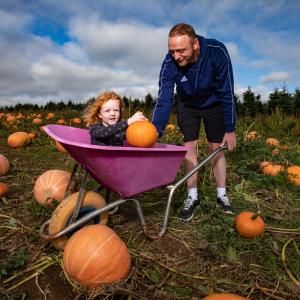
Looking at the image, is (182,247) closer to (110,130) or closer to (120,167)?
(120,167)

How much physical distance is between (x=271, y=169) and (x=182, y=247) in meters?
2.55

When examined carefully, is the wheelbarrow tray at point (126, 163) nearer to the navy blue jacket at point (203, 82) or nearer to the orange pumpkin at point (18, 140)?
the navy blue jacket at point (203, 82)

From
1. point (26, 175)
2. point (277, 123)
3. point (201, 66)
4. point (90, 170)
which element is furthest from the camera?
point (277, 123)

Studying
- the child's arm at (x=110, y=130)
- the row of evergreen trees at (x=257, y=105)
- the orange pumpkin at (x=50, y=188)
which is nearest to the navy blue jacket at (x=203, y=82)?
the child's arm at (x=110, y=130)

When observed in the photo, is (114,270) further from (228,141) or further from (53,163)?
(53,163)

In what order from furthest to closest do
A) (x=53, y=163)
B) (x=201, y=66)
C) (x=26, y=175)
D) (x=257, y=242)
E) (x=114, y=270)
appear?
(x=53, y=163) → (x=26, y=175) → (x=201, y=66) → (x=257, y=242) → (x=114, y=270)

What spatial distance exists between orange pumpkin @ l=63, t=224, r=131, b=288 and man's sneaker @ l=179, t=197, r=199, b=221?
123cm

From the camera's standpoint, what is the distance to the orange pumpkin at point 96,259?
85.6 inches

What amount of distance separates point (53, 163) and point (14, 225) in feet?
8.75

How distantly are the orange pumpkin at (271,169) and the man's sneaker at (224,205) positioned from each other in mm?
1508

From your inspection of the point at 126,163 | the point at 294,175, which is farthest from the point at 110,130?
the point at 294,175

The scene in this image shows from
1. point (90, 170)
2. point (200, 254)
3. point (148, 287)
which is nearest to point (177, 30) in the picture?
point (90, 170)

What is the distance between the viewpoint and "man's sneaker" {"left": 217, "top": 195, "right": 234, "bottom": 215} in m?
3.58

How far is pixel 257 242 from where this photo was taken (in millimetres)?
3020
